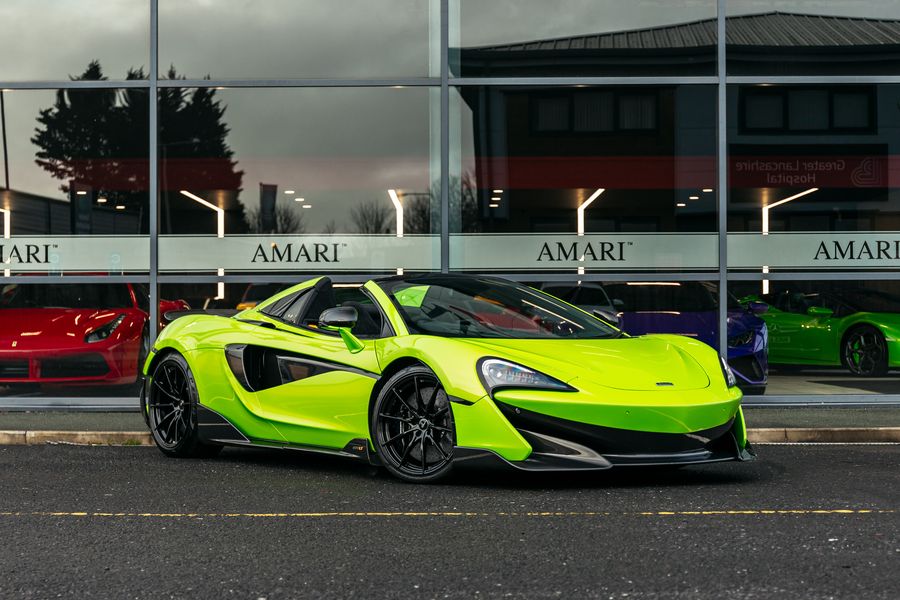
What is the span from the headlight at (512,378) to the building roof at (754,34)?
22.5 feet

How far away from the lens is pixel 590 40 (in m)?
13.1

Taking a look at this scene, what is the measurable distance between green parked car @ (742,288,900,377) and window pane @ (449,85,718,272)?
0.98m

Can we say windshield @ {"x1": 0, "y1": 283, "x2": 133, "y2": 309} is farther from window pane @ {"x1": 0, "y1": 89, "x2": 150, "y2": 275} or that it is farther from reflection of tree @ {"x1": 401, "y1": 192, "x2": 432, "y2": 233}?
reflection of tree @ {"x1": 401, "y1": 192, "x2": 432, "y2": 233}

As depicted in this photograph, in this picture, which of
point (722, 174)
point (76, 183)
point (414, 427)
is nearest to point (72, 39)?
point (76, 183)

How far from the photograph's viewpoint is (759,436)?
1001 cm

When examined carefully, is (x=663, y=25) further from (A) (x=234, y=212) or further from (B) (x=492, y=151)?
(A) (x=234, y=212)

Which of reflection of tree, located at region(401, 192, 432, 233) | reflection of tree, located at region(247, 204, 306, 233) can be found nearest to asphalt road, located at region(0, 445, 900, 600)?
reflection of tree, located at region(247, 204, 306, 233)

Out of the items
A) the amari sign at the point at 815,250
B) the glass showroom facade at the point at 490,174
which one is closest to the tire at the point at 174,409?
the glass showroom facade at the point at 490,174

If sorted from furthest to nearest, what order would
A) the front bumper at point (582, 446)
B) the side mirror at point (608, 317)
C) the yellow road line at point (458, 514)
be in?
1. the side mirror at point (608, 317)
2. the front bumper at point (582, 446)
3. the yellow road line at point (458, 514)

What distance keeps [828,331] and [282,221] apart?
19.2 feet

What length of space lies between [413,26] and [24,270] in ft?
16.0

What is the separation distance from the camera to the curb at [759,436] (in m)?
9.96

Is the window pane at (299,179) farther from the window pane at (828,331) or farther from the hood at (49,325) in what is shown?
the window pane at (828,331)

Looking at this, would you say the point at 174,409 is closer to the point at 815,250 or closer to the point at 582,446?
the point at 582,446
